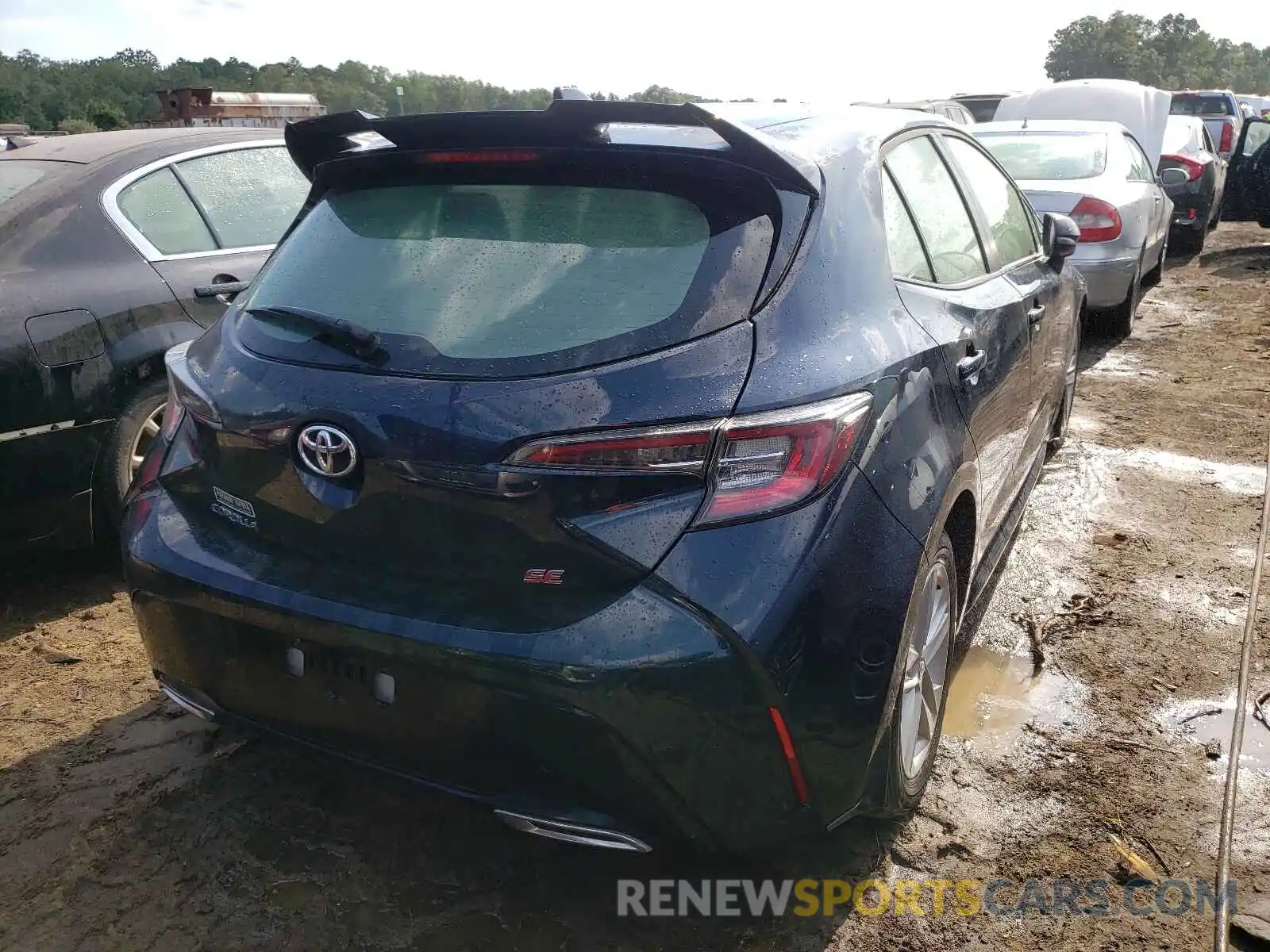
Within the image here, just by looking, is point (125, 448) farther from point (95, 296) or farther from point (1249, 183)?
point (1249, 183)

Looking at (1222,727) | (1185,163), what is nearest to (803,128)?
(1222,727)

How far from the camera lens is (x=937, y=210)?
300cm

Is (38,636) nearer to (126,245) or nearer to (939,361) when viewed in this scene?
(126,245)

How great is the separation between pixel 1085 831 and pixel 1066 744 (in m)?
0.42

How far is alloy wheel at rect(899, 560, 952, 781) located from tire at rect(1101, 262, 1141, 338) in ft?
19.7

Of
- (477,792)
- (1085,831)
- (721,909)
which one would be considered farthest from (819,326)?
(1085,831)

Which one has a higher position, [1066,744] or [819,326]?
[819,326]

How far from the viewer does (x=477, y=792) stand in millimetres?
2004

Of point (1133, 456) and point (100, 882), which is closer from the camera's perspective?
point (100, 882)

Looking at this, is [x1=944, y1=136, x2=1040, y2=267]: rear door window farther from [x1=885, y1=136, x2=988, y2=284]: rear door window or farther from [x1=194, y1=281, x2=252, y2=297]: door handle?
[x1=194, y1=281, x2=252, y2=297]: door handle

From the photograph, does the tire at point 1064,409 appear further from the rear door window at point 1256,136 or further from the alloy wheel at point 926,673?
the rear door window at point 1256,136

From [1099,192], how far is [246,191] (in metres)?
5.64

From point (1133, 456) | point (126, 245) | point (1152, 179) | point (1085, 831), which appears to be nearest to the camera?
point (1085, 831)

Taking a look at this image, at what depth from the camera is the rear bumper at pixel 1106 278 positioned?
282 inches
